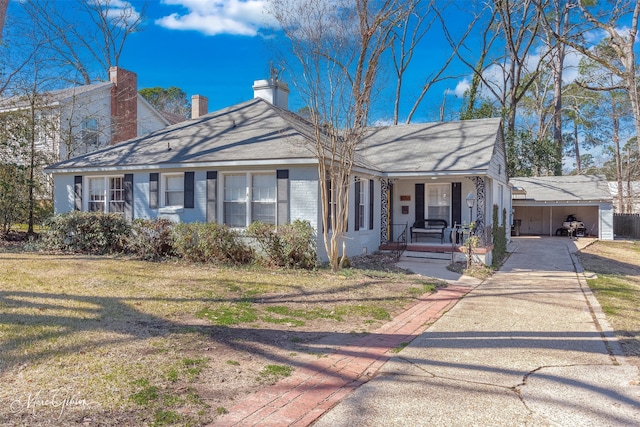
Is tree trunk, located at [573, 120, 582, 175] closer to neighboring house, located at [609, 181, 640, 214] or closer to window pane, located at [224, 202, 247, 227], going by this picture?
neighboring house, located at [609, 181, 640, 214]

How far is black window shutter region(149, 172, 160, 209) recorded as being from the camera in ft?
42.8

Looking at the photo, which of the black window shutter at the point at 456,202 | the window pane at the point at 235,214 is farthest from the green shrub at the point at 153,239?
the black window shutter at the point at 456,202

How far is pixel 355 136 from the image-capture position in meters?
9.97

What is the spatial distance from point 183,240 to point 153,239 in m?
1.02

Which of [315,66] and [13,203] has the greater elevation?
[315,66]

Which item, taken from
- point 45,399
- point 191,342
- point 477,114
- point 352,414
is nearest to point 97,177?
point 191,342

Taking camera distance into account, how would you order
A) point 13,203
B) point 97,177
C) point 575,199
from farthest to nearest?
point 575,199, point 13,203, point 97,177

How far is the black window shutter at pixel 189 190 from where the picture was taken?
1258 centimetres

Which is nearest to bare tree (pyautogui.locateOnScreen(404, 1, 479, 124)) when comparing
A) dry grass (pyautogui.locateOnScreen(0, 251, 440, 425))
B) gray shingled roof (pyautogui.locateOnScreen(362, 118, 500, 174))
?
gray shingled roof (pyautogui.locateOnScreen(362, 118, 500, 174))

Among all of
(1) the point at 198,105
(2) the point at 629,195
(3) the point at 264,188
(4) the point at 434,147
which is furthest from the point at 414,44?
(2) the point at 629,195

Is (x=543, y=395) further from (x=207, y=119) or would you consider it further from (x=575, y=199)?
(x=575, y=199)

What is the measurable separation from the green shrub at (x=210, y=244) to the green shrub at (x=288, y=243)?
0.61 meters

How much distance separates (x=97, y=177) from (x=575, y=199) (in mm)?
24246

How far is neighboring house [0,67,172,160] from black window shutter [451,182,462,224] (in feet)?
54.6
